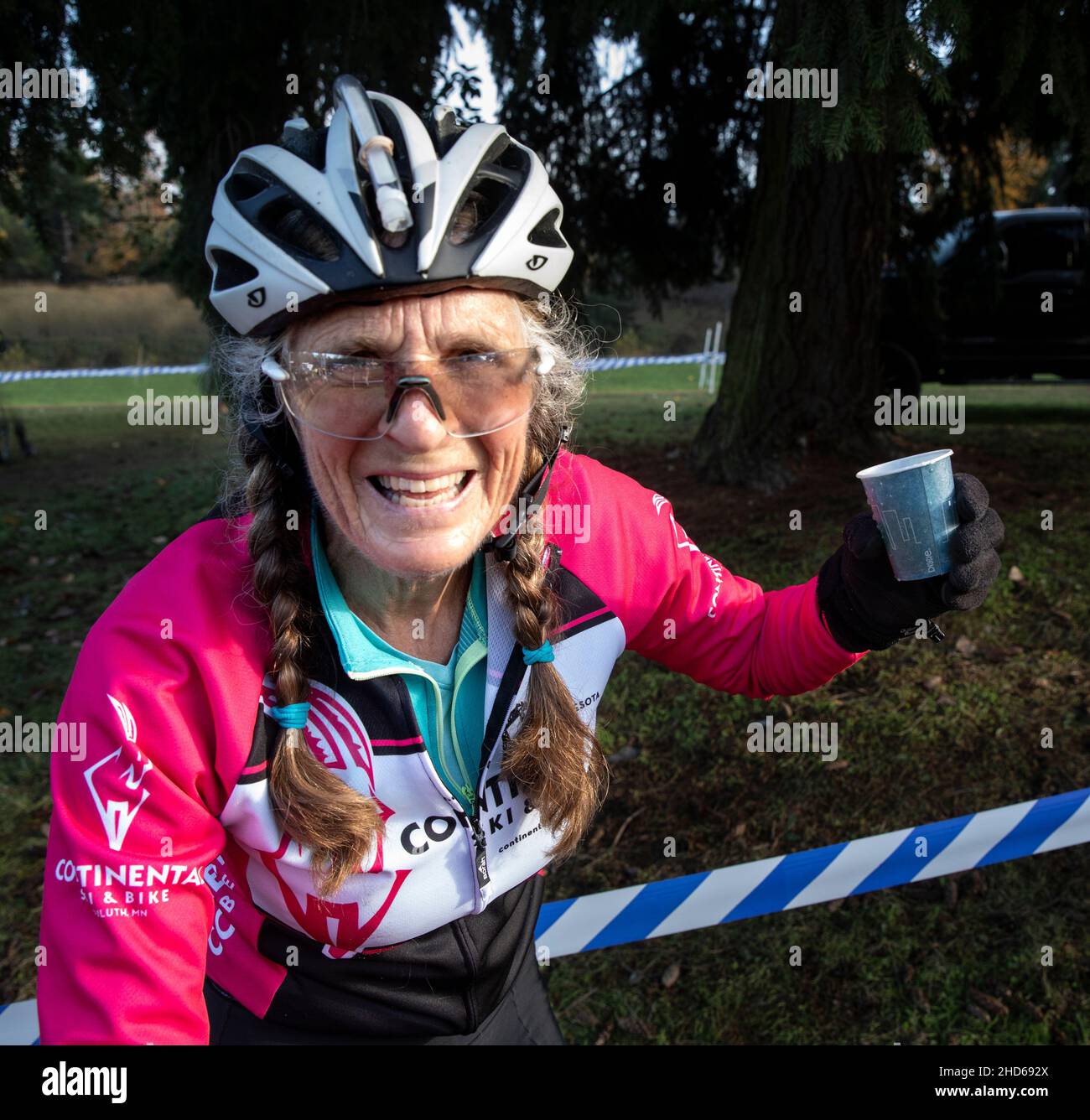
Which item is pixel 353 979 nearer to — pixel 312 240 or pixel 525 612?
pixel 525 612

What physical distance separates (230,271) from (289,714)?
2.84 ft

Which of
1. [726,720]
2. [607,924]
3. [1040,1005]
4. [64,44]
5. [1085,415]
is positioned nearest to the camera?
[607,924]

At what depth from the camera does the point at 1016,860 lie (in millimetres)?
3629

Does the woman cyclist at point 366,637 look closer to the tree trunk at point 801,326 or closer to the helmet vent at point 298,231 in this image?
the helmet vent at point 298,231

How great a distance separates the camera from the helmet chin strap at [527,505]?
203 centimetres

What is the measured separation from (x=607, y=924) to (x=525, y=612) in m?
1.35

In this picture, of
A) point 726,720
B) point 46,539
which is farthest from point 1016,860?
point 46,539

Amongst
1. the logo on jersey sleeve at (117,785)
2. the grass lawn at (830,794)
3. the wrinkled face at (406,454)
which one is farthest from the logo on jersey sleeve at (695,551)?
the logo on jersey sleeve at (117,785)

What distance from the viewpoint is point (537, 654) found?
1.98 m

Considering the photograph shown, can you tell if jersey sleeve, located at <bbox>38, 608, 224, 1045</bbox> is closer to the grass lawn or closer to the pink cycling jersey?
the pink cycling jersey

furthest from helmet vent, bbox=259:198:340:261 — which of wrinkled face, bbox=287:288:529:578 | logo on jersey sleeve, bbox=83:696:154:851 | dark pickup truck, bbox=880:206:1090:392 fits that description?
dark pickup truck, bbox=880:206:1090:392

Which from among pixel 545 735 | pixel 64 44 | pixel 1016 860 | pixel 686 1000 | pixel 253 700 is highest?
pixel 64 44

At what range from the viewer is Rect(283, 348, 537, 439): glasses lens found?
175 centimetres

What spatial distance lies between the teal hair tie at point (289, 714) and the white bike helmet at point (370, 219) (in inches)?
28.6
